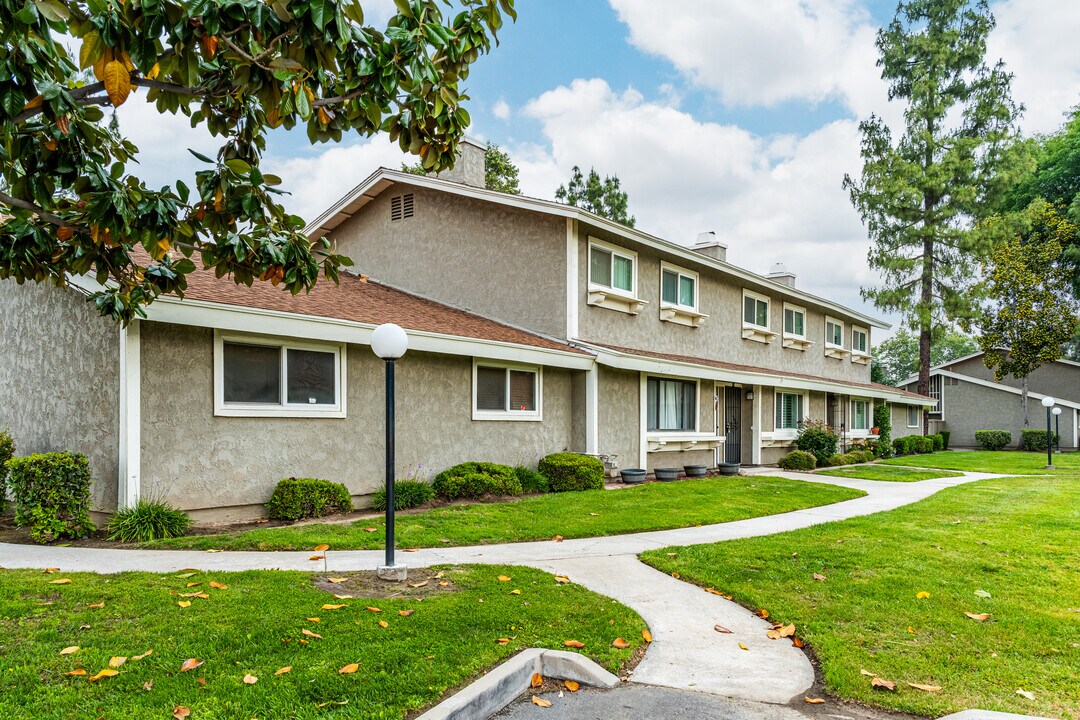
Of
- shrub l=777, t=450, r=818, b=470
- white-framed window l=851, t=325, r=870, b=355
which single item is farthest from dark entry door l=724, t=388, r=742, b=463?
white-framed window l=851, t=325, r=870, b=355

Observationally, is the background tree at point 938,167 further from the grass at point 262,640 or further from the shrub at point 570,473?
the grass at point 262,640

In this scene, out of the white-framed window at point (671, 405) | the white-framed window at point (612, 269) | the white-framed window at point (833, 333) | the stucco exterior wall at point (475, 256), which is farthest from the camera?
the white-framed window at point (833, 333)

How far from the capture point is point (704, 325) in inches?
746

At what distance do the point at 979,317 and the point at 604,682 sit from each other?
33136 mm

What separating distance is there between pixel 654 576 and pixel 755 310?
1611 centimetres

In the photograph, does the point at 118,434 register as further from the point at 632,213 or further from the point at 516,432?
the point at 632,213

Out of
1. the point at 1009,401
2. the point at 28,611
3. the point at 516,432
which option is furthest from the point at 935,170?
the point at 28,611

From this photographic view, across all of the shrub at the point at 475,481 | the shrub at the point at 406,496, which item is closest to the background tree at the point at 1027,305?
the shrub at the point at 475,481

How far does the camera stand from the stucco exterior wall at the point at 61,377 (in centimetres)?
837

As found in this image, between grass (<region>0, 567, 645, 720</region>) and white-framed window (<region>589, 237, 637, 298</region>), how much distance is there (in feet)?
32.4

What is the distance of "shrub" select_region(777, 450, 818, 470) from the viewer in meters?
19.2

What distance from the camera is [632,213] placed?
129ft

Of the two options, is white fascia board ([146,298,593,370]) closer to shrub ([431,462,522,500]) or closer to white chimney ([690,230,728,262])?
shrub ([431,462,522,500])

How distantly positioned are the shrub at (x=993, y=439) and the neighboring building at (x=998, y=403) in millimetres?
866
